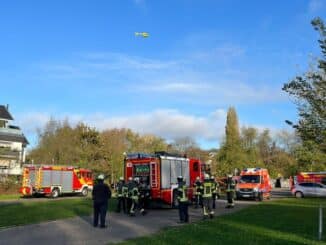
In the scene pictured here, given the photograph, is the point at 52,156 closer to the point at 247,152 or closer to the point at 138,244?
the point at 247,152

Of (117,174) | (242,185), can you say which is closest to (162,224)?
(242,185)

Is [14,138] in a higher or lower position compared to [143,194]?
higher

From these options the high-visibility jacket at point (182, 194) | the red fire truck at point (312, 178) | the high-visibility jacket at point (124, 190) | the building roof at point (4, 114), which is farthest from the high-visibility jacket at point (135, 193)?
the building roof at point (4, 114)

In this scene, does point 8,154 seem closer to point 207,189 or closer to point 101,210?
point 207,189

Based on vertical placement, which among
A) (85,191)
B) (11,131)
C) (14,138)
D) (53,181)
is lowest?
(85,191)

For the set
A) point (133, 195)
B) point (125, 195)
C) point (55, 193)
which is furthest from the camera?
point (55, 193)

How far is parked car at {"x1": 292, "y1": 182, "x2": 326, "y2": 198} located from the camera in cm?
4372

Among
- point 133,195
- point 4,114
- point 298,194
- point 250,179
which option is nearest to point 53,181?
point 250,179

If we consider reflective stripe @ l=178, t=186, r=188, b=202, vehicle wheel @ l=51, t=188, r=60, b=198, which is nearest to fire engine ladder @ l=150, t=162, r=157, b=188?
reflective stripe @ l=178, t=186, r=188, b=202

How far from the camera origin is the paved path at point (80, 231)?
1352cm

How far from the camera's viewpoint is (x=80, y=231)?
15.7 meters

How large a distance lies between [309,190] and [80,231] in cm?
3294

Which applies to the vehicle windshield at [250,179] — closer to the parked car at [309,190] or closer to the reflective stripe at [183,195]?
the parked car at [309,190]

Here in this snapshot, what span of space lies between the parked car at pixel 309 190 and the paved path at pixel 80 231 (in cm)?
2694
